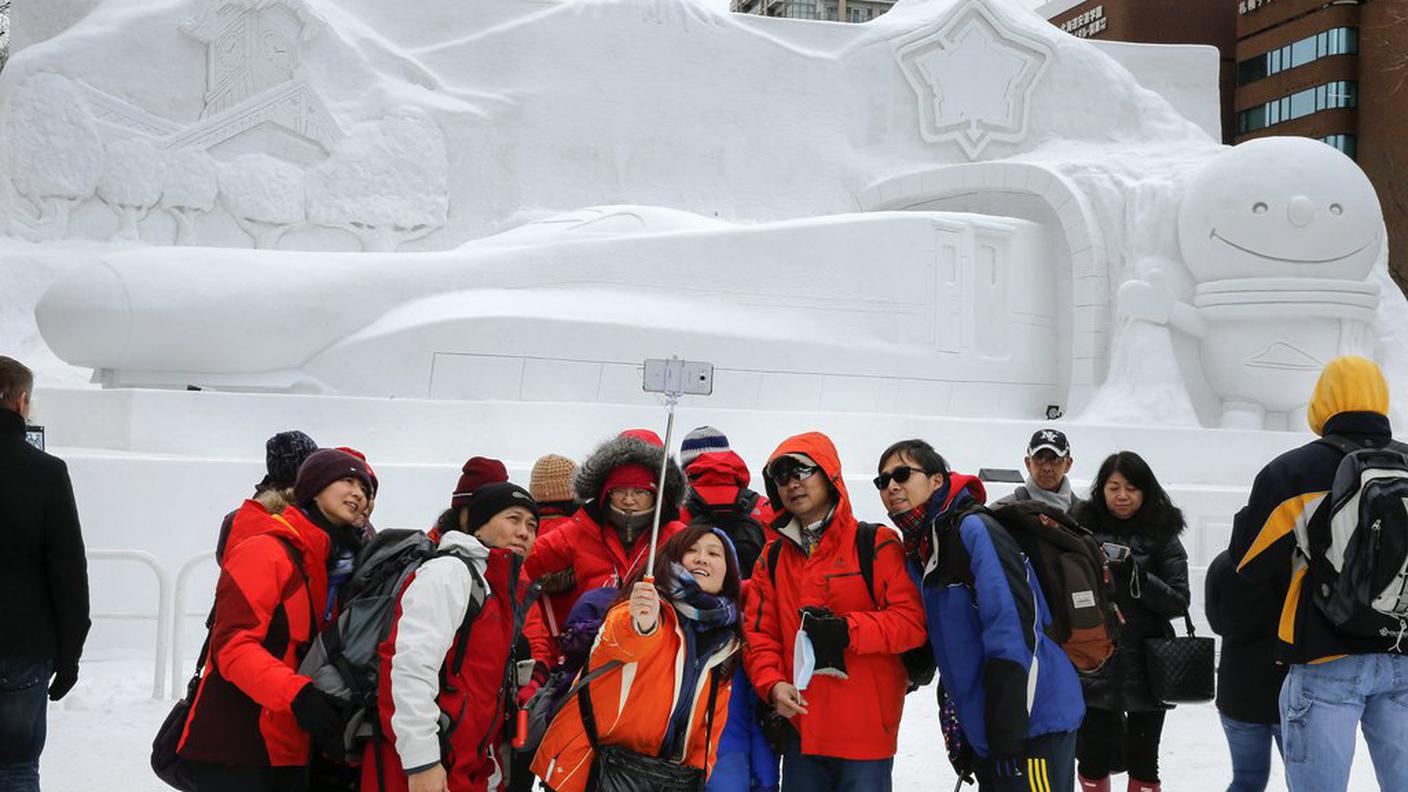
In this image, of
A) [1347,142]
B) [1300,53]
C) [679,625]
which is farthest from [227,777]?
[1300,53]

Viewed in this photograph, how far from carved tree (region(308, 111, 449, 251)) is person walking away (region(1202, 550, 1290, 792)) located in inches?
326

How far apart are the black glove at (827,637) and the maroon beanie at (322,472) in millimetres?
1059

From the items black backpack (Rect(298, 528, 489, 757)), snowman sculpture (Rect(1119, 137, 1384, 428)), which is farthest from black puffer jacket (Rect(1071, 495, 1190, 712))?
snowman sculpture (Rect(1119, 137, 1384, 428))

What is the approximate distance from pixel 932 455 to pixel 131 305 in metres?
5.34

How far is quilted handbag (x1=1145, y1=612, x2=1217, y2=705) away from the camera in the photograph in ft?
12.1

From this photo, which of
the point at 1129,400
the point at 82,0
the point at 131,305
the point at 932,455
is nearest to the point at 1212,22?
A: the point at 1129,400

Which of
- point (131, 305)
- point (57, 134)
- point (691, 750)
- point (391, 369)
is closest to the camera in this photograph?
point (691, 750)

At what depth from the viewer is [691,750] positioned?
2.81 meters

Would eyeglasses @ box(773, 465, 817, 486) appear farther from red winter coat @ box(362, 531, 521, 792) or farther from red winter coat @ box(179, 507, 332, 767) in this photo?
red winter coat @ box(179, 507, 332, 767)

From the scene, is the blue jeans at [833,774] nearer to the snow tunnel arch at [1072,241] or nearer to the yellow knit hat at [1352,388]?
the yellow knit hat at [1352,388]

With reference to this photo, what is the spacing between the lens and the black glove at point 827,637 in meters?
2.86

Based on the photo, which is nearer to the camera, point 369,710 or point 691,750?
point 369,710

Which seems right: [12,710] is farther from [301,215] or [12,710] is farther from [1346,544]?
[301,215]

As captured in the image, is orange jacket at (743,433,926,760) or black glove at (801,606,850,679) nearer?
black glove at (801,606,850,679)
